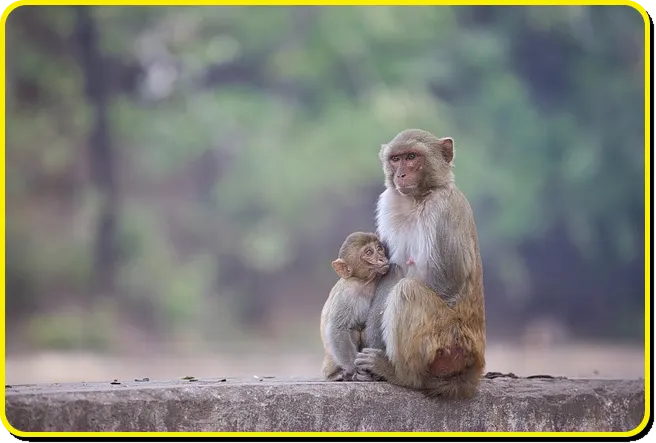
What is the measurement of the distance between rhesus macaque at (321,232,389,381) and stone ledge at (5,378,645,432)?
0.28m

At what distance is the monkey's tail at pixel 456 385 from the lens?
25.8ft

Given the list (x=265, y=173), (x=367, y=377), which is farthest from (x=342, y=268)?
(x=265, y=173)

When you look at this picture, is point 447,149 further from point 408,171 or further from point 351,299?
point 351,299

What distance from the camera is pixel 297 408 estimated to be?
25.2 ft

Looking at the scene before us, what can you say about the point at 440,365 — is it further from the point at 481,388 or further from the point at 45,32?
the point at 45,32

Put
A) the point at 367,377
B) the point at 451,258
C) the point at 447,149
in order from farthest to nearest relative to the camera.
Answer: the point at 447,149 < the point at 367,377 < the point at 451,258

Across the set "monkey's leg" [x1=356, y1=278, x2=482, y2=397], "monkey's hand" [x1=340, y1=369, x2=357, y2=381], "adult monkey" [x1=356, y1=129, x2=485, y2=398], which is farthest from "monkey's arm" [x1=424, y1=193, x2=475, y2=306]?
"monkey's hand" [x1=340, y1=369, x2=357, y2=381]

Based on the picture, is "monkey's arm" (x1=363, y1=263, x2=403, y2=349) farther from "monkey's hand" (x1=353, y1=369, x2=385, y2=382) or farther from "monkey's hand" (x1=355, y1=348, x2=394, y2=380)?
"monkey's hand" (x1=353, y1=369, x2=385, y2=382)

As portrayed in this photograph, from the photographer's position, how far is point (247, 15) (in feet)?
87.9

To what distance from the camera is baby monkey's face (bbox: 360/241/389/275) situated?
Answer: 26.6 ft

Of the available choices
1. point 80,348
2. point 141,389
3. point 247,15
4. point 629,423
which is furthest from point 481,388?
point 247,15

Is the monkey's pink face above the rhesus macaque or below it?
above

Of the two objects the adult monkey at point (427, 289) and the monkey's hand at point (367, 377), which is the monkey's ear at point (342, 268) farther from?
the monkey's hand at point (367, 377)

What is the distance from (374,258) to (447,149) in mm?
1030
